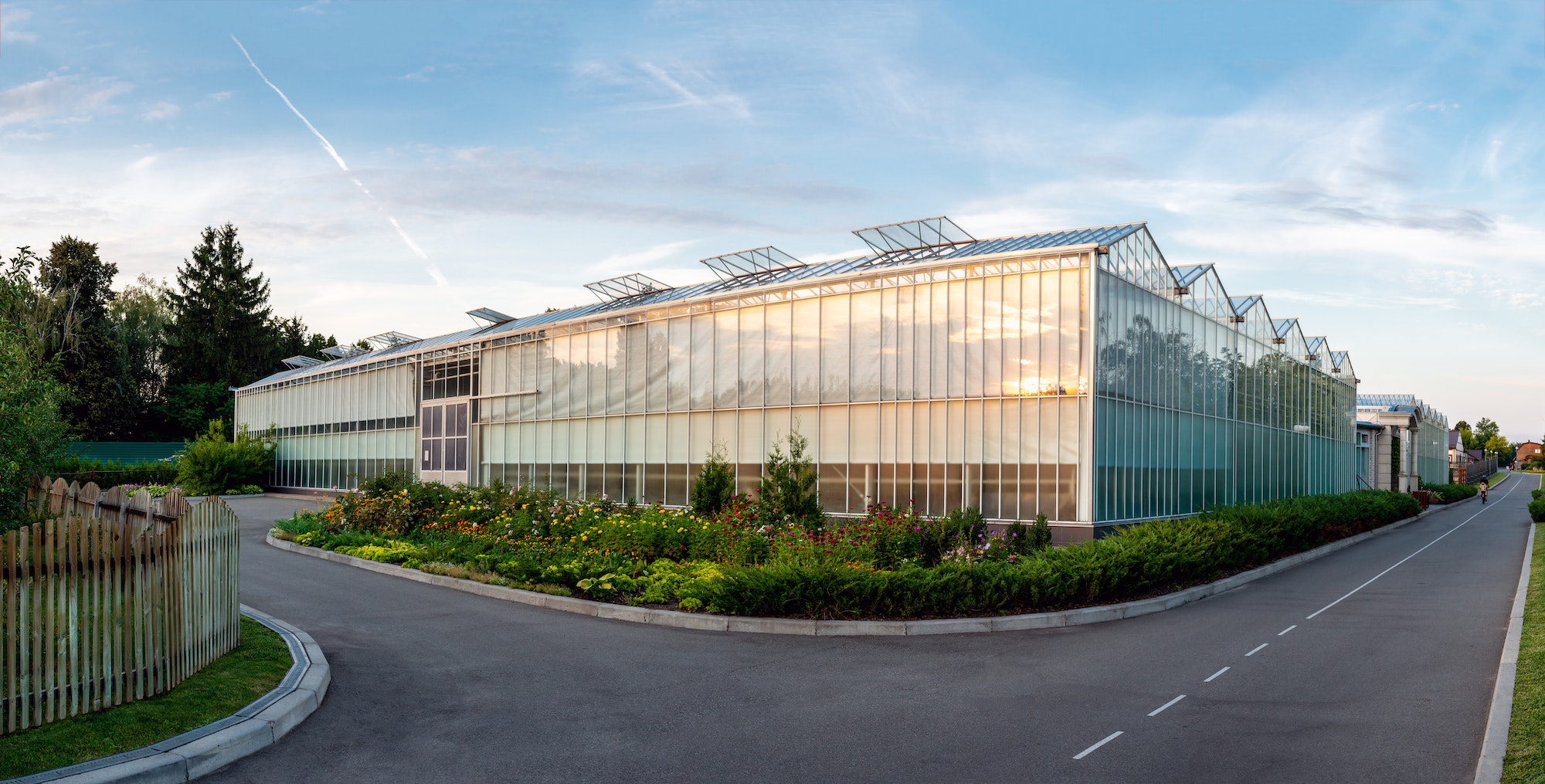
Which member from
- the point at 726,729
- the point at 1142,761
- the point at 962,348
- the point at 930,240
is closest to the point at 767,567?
the point at 726,729

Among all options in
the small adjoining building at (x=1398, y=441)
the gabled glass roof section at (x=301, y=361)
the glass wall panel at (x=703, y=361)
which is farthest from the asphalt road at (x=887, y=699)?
the small adjoining building at (x=1398, y=441)

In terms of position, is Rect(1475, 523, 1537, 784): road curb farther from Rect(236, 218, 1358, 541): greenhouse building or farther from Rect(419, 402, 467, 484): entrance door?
Rect(419, 402, 467, 484): entrance door

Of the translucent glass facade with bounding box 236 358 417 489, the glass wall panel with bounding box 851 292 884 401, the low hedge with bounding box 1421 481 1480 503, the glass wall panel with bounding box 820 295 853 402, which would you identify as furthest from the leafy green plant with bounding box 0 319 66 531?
the low hedge with bounding box 1421 481 1480 503

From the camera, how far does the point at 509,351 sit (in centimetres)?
3631

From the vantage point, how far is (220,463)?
4897 centimetres

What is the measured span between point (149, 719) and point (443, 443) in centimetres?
3261

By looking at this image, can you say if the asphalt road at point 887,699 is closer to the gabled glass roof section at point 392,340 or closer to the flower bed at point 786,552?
the flower bed at point 786,552

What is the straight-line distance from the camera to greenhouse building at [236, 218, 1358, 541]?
22.1 m

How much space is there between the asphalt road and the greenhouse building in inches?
284

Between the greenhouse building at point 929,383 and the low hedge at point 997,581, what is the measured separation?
3499 mm

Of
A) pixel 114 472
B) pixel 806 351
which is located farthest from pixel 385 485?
pixel 114 472

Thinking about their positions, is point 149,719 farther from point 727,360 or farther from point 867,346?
point 727,360

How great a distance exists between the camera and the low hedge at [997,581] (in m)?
13.7

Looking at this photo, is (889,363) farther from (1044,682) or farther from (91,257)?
(91,257)
